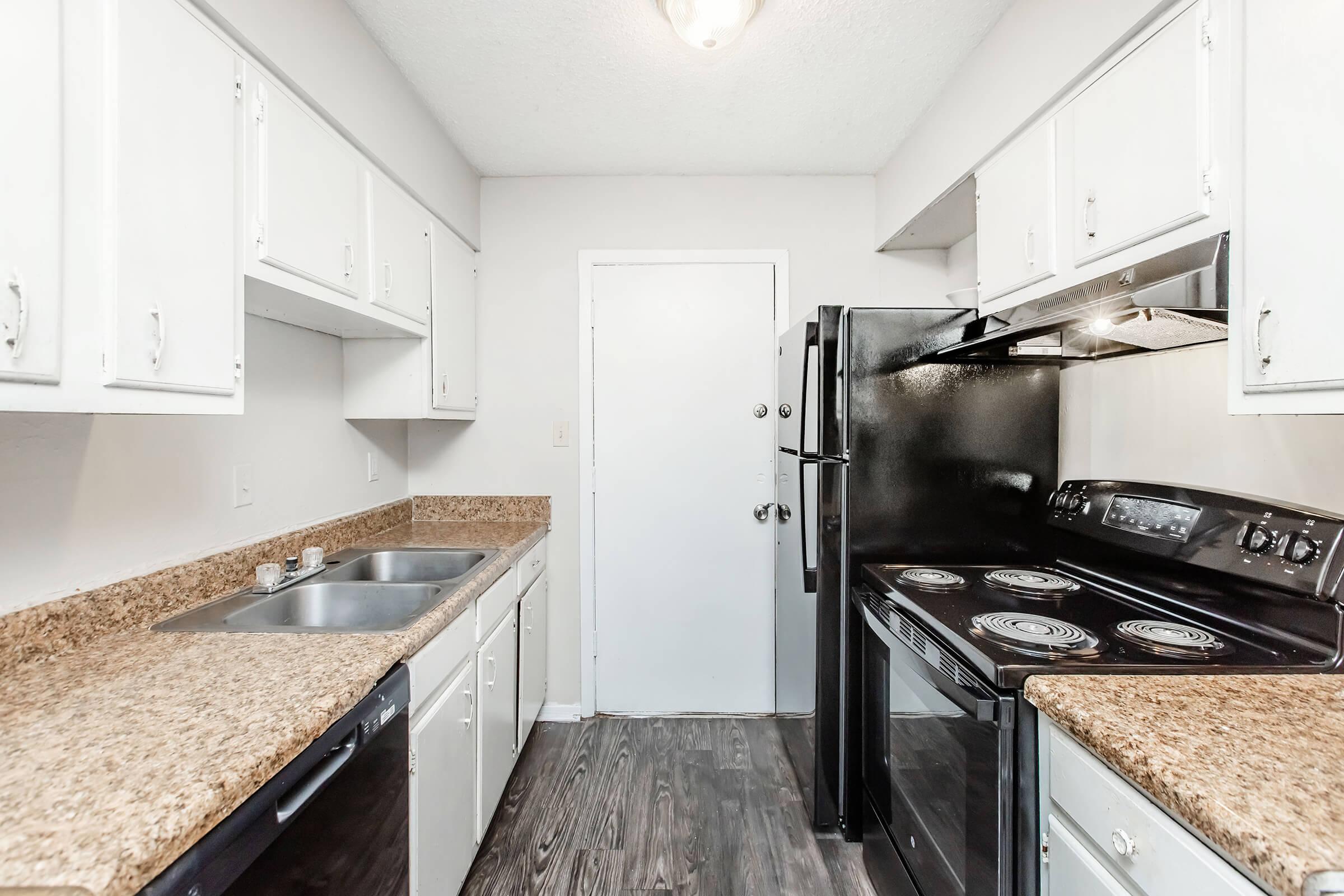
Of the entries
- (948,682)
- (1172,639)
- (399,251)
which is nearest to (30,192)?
(399,251)

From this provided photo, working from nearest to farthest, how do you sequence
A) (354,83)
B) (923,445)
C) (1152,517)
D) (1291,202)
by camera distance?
(1291,202) → (1152,517) → (354,83) → (923,445)

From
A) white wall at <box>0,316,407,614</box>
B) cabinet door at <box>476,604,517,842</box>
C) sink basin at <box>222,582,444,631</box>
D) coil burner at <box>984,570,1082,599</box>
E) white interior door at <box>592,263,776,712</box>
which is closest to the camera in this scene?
white wall at <box>0,316,407,614</box>

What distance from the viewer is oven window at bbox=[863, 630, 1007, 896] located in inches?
41.3

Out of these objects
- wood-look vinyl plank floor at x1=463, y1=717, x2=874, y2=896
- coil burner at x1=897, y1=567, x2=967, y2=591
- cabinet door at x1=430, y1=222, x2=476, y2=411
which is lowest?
wood-look vinyl plank floor at x1=463, y1=717, x2=874, y2=896

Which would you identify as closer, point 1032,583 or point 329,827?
point 329,827

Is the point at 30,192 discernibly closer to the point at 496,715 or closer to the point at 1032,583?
the point at 496,715

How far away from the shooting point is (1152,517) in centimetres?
136

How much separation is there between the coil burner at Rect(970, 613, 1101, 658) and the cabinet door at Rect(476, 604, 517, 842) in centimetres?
136

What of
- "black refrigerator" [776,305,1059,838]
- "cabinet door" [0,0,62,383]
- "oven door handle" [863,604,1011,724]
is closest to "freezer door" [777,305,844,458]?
"black refrigerator" [776,305,1059,838]

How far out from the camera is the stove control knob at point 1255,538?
3.62 feet

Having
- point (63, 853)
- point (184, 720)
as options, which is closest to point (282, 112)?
point (184, 720)

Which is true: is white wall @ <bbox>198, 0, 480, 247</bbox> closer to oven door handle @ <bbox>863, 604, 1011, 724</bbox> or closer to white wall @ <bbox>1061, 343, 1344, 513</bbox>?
oven door handle @ <bbox>863, 604, 1011, 724</bbox>

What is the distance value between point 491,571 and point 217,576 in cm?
69

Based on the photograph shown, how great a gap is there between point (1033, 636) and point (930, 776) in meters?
0.42
